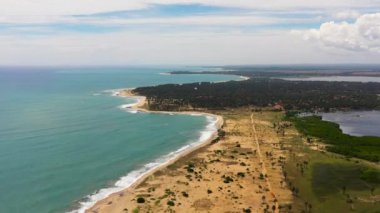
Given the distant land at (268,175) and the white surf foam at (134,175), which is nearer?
the distant land at (268,175)

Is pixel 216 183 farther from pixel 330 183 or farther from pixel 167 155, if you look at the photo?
pixel 167 155

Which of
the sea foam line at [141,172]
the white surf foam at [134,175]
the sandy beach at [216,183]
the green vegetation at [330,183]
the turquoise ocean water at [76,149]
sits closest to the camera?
the green vegetation at [330,183]

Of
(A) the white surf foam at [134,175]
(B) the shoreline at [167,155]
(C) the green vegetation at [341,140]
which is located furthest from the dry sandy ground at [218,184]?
(C) the green vegetation at [341,140]

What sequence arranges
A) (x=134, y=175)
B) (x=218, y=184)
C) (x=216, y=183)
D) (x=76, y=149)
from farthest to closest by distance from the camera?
(x=76, y=149), (x=134, y=175), (x=216, y=183), (x=218, y=184)

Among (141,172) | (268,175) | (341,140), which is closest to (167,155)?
(141,172)

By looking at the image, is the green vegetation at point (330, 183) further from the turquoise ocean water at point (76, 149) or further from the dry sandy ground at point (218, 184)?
the turquoise ocean water at point (76, 149)

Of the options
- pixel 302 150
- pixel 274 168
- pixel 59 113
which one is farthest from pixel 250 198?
pixel 59 113

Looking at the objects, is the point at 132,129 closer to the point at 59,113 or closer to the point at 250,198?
the point at 59,113
